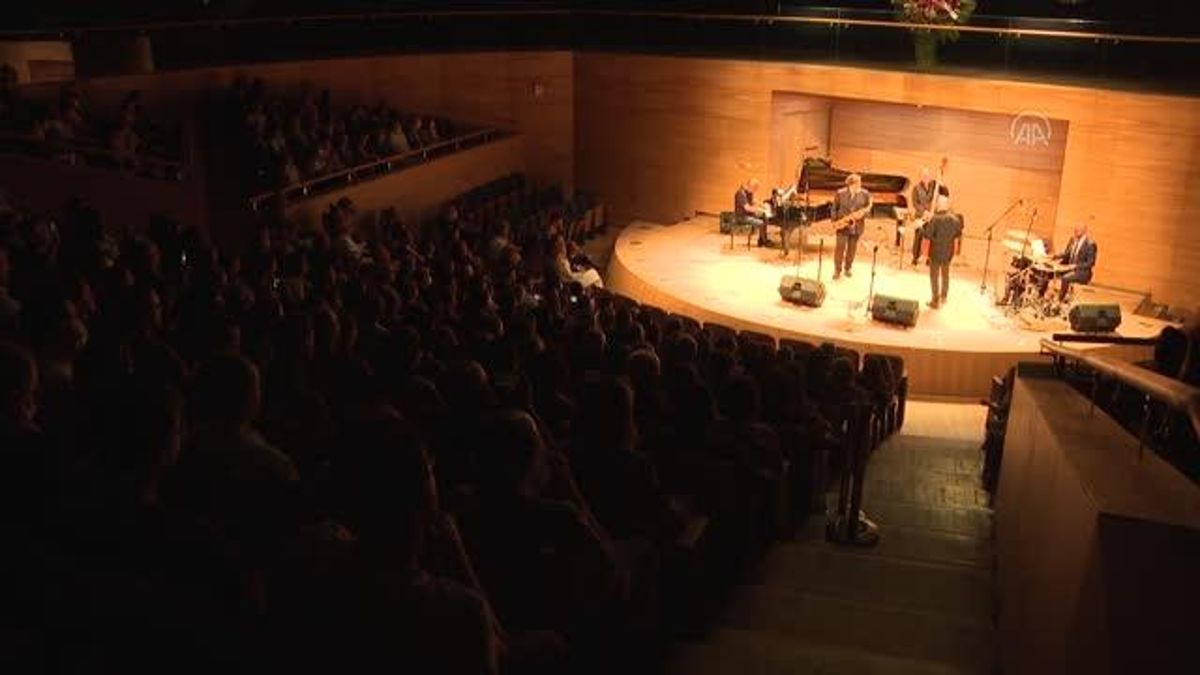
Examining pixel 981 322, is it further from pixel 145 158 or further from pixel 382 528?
pixel 382 528

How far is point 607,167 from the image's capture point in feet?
62.6

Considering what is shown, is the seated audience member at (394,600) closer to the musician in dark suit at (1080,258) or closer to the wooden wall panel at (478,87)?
the musician in dark suit at (1080,258)

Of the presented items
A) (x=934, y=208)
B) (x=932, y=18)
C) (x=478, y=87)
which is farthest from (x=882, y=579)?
(x=478, y=87)

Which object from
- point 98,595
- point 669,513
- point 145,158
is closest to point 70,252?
point 145,158

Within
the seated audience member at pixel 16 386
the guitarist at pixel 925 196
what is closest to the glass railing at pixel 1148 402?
the seated audience member at pixel 16 386

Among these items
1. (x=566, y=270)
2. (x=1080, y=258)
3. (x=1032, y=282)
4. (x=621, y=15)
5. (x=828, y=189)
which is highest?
(x=621, y=15)

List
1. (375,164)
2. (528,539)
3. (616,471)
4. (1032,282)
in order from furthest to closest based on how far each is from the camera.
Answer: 1. (375,164)
2. (1032,282)
3. (616,471)
4. (528,539)

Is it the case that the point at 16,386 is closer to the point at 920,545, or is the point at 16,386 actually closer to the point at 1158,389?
the point at 1158,389

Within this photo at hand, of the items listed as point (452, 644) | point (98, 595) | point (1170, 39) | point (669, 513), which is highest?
point (1170, 39)

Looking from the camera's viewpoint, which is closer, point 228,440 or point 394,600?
point 394,600

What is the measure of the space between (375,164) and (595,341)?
8086 millimetres

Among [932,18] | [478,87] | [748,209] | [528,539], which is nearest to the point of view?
[528,539]

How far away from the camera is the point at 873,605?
555 cm

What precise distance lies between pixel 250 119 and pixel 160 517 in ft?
36.7
